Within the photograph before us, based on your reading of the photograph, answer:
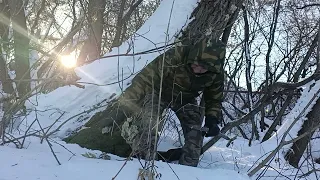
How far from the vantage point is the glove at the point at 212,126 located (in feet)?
13.2

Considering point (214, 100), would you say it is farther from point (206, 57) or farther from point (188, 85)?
point (206, 57)

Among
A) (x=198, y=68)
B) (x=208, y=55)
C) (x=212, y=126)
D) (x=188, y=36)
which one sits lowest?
(x=212, y=126)

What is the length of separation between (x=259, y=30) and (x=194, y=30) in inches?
391

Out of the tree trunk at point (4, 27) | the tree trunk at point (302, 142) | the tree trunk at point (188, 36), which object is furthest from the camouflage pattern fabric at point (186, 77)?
the tree trunk at point (302, 142)

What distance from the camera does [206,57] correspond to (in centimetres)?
375

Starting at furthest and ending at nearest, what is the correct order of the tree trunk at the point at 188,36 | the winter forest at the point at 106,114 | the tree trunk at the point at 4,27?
the tree trunk at the point at 4,27
the tree trunk at the point at 188,36
the winter forest at the point at 106,114

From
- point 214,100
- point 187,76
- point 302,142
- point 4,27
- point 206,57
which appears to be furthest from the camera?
point 4,27

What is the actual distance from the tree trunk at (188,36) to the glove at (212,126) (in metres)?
0.86

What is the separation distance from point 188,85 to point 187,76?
0.35ft

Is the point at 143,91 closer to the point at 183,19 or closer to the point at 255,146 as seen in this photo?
the point at 183,19

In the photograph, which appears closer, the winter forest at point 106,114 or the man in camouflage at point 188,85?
the winter forest at point 106,114

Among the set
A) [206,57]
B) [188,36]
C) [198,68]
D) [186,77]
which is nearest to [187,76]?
[186,77]

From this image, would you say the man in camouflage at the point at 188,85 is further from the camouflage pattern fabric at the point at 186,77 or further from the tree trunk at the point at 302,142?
the tree trunk at the point at 302,142

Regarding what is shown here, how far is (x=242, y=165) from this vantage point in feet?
14.0
